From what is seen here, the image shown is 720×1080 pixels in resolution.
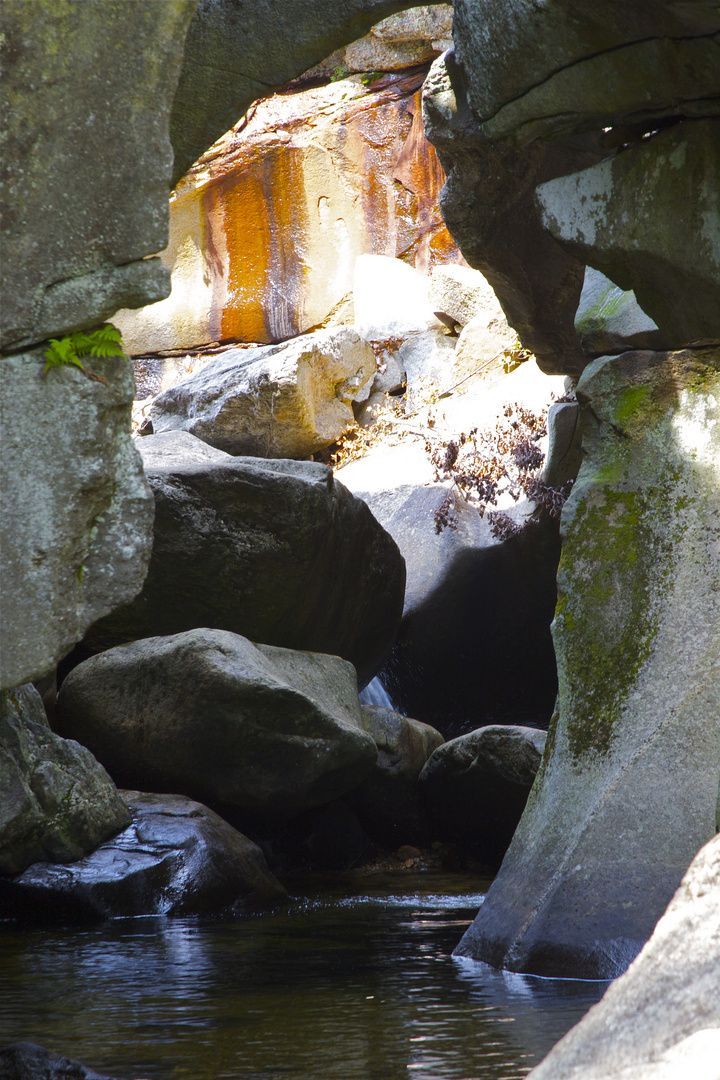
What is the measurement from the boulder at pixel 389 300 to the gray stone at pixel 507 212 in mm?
7680

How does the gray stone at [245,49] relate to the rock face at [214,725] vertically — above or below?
above

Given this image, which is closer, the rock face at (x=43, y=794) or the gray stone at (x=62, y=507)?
the gray stone at (x=62, y=507)

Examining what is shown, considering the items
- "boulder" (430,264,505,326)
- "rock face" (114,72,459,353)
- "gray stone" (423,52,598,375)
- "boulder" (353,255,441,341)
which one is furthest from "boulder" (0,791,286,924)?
"rock face" (114,72,459,353)

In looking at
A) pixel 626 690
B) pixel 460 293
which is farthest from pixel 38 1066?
pixel 460 293

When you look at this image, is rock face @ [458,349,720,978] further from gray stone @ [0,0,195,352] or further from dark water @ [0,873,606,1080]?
gray stone @ [0,0,195,352]

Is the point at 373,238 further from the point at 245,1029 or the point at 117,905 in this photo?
the point at 245,1029

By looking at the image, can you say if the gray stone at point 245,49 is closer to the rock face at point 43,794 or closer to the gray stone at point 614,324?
the gray stone at point 614,324

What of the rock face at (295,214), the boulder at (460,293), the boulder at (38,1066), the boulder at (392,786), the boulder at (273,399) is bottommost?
the boulder at (392,786)

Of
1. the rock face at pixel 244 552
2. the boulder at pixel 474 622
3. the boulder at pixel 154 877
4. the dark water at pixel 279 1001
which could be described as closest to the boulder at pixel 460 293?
the boulder at pixel 474 622

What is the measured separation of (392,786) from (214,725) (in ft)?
6.27

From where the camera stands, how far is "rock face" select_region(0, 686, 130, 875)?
18.1 ft

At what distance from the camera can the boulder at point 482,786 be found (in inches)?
272

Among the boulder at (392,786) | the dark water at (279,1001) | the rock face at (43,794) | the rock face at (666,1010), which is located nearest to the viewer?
the rock face at (666,1010)

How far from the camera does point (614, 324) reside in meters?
5.38
